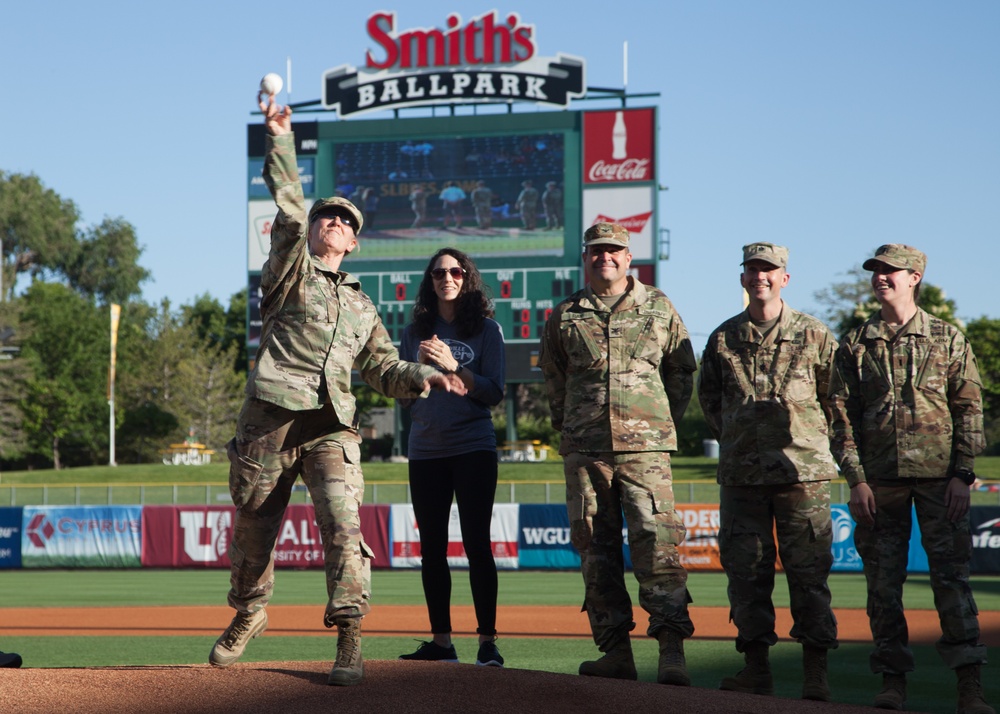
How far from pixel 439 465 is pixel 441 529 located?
0.33 meters

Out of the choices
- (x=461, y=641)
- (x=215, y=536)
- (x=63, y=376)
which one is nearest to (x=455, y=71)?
(x=215, y=536)

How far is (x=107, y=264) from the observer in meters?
71.5

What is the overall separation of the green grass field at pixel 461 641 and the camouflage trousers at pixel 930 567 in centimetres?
60

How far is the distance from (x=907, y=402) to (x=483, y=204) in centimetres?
2599

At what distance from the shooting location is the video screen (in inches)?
1195

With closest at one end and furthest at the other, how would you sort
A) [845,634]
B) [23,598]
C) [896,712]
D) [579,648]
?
[896,712] → [579,648] → [845,634] → [23,598]

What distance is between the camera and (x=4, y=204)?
67.1 m

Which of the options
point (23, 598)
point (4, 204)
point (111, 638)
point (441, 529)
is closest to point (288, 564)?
point (23, 598)

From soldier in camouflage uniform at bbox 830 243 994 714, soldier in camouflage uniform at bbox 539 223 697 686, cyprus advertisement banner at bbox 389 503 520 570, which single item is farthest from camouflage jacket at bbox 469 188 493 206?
soldier in camouflage uniform at bbox 830 243 994 714

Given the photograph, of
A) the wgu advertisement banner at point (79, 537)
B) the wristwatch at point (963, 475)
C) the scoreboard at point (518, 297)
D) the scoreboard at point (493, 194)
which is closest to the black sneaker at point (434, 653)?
the wristwatch at point (963, 475)

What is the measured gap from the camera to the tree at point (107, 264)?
7081 centimetres

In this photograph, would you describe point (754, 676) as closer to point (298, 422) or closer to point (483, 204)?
point (298, 422)

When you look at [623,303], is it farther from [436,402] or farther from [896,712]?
[896,712]

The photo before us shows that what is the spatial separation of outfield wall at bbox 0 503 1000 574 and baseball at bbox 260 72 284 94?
13.5 m
